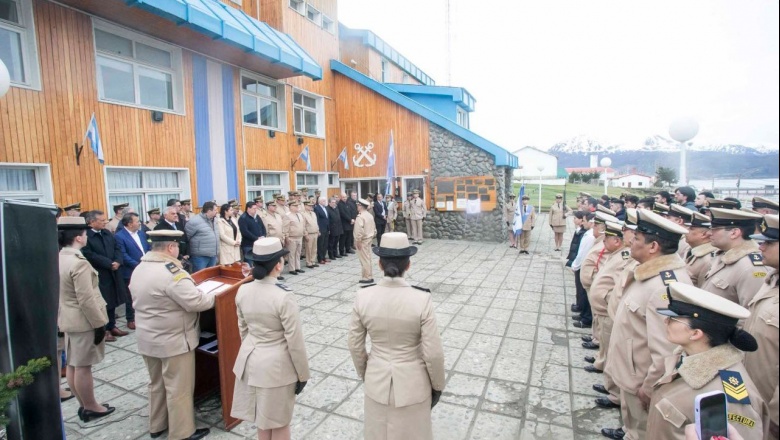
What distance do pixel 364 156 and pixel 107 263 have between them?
10.3 meters

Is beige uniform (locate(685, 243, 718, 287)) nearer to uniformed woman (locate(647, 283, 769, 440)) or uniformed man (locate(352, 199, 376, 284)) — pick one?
uniformed woman (locate(647, 283, 769, 440))

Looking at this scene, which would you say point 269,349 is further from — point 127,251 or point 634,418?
point 127,251

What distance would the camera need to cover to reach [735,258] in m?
3.20

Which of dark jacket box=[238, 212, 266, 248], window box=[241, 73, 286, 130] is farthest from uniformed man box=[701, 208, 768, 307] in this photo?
window box=[241, 73, 286, 130]

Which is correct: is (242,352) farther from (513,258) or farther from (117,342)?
(513,258)

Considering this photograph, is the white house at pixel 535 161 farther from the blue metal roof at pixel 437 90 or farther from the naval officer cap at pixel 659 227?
the naval officer cap at pixel 659 227

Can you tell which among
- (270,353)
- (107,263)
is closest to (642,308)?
(270,353)

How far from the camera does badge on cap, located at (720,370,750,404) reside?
5.37 ft

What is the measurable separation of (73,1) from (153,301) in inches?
270

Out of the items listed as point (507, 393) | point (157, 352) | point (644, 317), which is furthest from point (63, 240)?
point (644, 317)

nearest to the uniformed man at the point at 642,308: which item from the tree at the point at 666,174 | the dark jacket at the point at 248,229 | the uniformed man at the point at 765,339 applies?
the uniformed man at the point at 765,339

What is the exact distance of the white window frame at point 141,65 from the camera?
750cm

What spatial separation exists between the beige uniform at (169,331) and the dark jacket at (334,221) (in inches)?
305

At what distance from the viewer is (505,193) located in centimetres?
1420
